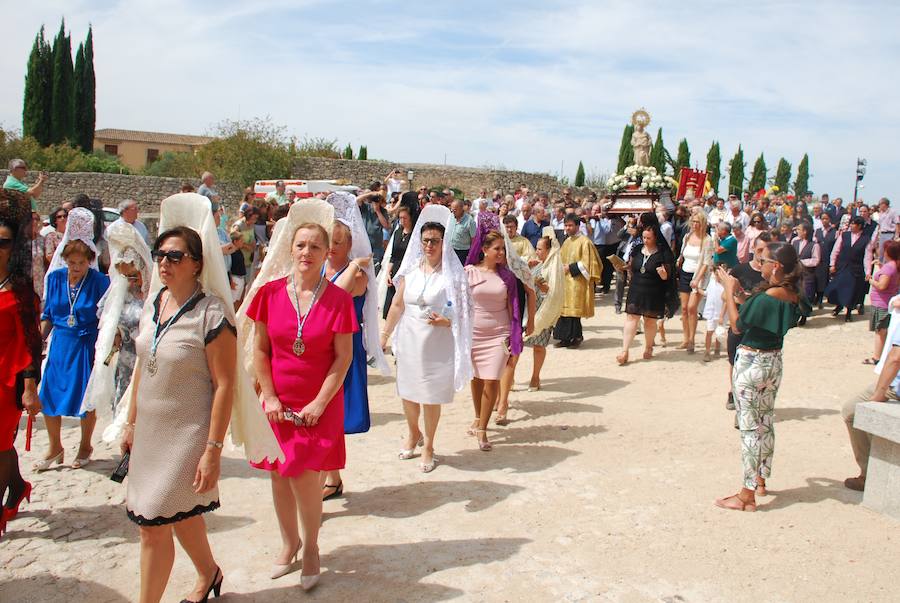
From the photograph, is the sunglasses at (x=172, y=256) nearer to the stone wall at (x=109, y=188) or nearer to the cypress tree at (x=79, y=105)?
the stone wall at (x=109, y=188)

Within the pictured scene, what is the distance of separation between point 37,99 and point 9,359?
42959 millimetres

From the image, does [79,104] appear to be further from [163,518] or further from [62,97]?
[163,518]

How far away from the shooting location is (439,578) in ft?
13.6

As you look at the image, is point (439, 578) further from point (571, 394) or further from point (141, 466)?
point (571, 394)

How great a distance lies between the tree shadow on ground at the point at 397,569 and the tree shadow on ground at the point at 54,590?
69 cm

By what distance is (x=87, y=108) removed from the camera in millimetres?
42688

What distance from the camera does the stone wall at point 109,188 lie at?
27.4m

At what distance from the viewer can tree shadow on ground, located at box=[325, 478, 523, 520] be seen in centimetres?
510

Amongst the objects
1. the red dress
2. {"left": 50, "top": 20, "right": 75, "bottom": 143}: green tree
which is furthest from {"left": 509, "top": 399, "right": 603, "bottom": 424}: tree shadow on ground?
{"left": 50, "top": 20, "right": 75, "bottom": 143}: green tree

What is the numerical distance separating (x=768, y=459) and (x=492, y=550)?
84.9 inches

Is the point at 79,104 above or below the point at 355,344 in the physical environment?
above

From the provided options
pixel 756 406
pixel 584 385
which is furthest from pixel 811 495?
pixel 584 385

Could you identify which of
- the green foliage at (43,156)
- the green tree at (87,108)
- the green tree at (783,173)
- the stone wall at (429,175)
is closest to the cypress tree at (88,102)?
the green tree at (87,108)

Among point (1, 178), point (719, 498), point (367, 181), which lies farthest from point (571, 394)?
point (367, 181)
